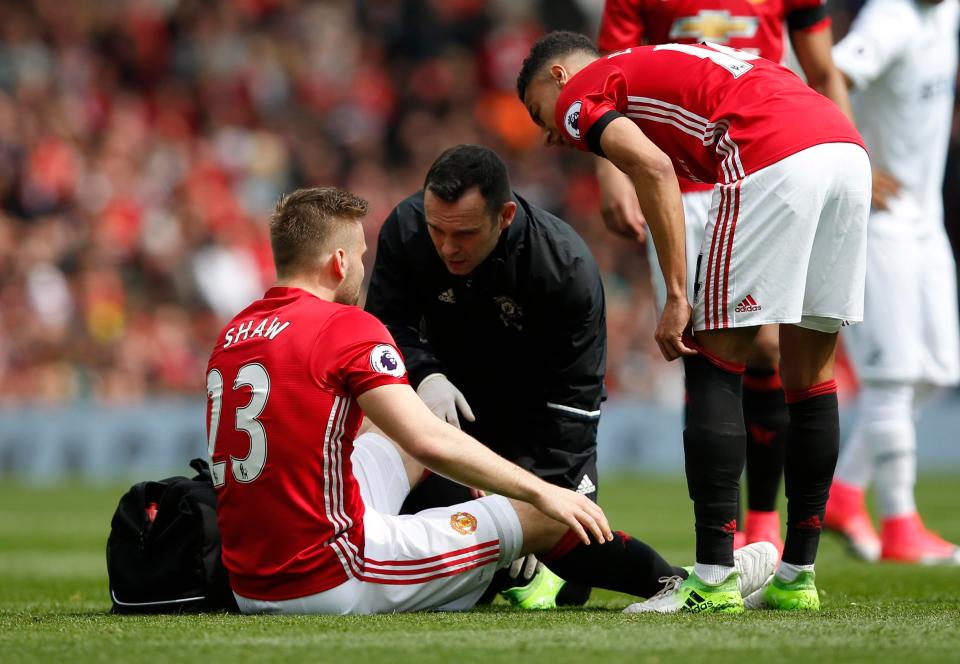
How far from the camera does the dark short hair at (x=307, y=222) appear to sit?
3.91 meters

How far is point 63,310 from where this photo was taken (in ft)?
43.9

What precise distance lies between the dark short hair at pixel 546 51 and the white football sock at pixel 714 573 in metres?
1.59

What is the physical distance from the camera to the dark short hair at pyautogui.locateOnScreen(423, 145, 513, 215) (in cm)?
415

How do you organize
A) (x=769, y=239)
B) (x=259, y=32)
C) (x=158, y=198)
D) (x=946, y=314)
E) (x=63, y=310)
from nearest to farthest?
(x=769, y=239)
(x=946, y=314)
(x=63, y=310)
(x=158, y=198)
(x=259, y=32)

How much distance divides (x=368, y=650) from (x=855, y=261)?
1.83 metres

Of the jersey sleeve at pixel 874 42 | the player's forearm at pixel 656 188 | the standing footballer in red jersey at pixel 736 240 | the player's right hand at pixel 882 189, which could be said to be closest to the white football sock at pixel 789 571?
the standing footballer in red jersey at pixel 736 240

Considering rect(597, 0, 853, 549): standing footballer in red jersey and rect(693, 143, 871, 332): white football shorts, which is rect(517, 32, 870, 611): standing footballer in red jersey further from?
rect(597, 0, 853, 549): standing footballer in red jersey

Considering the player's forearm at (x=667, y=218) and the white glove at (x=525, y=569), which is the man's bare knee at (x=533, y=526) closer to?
the white glove at (x=525, y=569)

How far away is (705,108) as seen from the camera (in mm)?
3955

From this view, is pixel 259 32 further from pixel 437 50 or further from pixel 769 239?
pixel 769 239

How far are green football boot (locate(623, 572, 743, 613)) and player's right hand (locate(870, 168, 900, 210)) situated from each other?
2709 millimetres

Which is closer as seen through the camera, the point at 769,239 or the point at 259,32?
the point at 769,239

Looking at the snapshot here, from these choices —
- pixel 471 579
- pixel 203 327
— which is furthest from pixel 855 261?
pixel 203 327

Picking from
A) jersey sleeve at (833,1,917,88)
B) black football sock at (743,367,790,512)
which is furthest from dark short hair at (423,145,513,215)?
jersey sleeve at (833,1,917,88)
